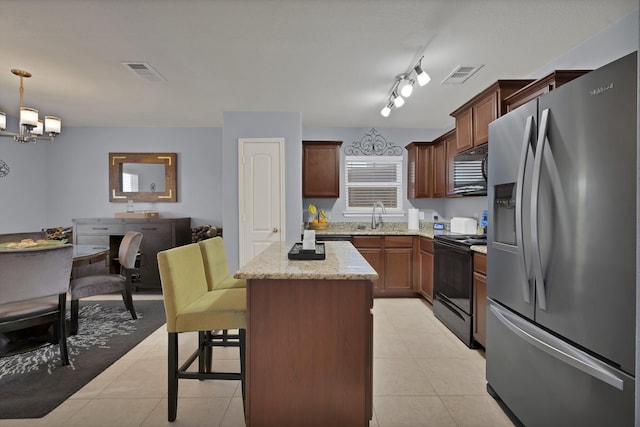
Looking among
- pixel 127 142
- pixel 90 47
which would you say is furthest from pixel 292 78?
pixel 127 142

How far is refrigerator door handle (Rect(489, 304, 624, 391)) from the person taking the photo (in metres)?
1.18

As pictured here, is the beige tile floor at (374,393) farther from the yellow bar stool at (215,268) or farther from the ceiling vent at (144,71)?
the ceiling vent at (144,71)

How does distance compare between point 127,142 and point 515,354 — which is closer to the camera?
point 515,354

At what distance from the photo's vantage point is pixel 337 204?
5047 millimetres

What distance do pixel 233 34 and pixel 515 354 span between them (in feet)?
9.44

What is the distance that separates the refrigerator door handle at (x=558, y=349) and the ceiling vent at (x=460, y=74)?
7.36 ft

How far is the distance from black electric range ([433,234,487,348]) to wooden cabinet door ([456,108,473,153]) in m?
0.95

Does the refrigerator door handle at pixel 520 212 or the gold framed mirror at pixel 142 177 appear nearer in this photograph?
the refrigerator door handle at pixel 520 212

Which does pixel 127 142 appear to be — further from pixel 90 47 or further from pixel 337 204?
pixel 337 204

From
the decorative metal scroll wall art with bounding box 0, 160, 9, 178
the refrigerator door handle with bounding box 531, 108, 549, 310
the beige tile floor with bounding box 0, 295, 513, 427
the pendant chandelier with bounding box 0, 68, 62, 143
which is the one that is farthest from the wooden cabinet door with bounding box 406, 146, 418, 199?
the decorative metal scroll wall art with bounding box 0, 160, 9, 178

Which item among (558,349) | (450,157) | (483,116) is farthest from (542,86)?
(450,157)

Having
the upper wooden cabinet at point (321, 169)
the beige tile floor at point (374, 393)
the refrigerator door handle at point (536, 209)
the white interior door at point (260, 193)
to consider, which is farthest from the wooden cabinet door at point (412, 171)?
the refrigerator door handle at point (536, 209)

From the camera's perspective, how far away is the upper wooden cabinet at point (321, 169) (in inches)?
182

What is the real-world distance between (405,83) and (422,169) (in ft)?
5.77
